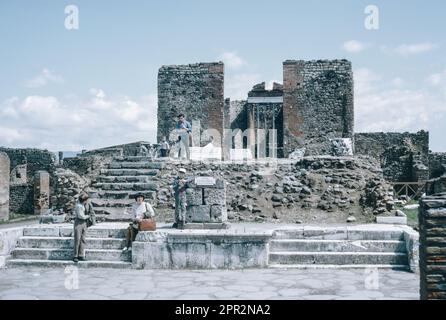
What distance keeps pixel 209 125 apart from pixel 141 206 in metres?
14.0

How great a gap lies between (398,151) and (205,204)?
1925 cm

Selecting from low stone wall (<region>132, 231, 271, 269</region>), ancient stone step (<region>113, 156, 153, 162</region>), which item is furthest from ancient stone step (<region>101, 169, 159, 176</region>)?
low stone wall (<region>132, 231, 271, 269</region>)

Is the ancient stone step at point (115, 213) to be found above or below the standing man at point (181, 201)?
below

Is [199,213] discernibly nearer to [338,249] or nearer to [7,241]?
[338,249]

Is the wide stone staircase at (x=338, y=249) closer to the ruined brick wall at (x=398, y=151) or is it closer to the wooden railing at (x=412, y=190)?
the wooden railing at (x=412, y=190)

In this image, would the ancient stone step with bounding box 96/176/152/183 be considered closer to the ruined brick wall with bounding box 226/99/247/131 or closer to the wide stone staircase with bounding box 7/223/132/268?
the wide stone staircase with bounding box 7/223/132/268

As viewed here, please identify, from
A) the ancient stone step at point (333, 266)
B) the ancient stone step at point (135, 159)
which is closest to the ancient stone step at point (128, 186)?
the ancient stone step at point (135, 159)

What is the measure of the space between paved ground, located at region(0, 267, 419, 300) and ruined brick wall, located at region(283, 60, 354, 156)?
47.8 feet

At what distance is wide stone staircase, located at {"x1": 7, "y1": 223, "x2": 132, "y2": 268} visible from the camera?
801cm

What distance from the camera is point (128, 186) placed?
12.5 m

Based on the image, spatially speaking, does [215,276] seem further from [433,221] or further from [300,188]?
[300,188]

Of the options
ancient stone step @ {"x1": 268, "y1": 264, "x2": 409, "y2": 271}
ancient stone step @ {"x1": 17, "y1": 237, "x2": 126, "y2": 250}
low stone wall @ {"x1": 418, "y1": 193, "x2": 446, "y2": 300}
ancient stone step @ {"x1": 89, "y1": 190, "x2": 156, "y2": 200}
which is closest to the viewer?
low stone wall @ {"x1": 418, "y1": 193, "x2": 446, "y2": 300}

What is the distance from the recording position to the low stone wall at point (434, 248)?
3.78 m

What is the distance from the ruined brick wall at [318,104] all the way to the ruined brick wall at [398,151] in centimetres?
472
